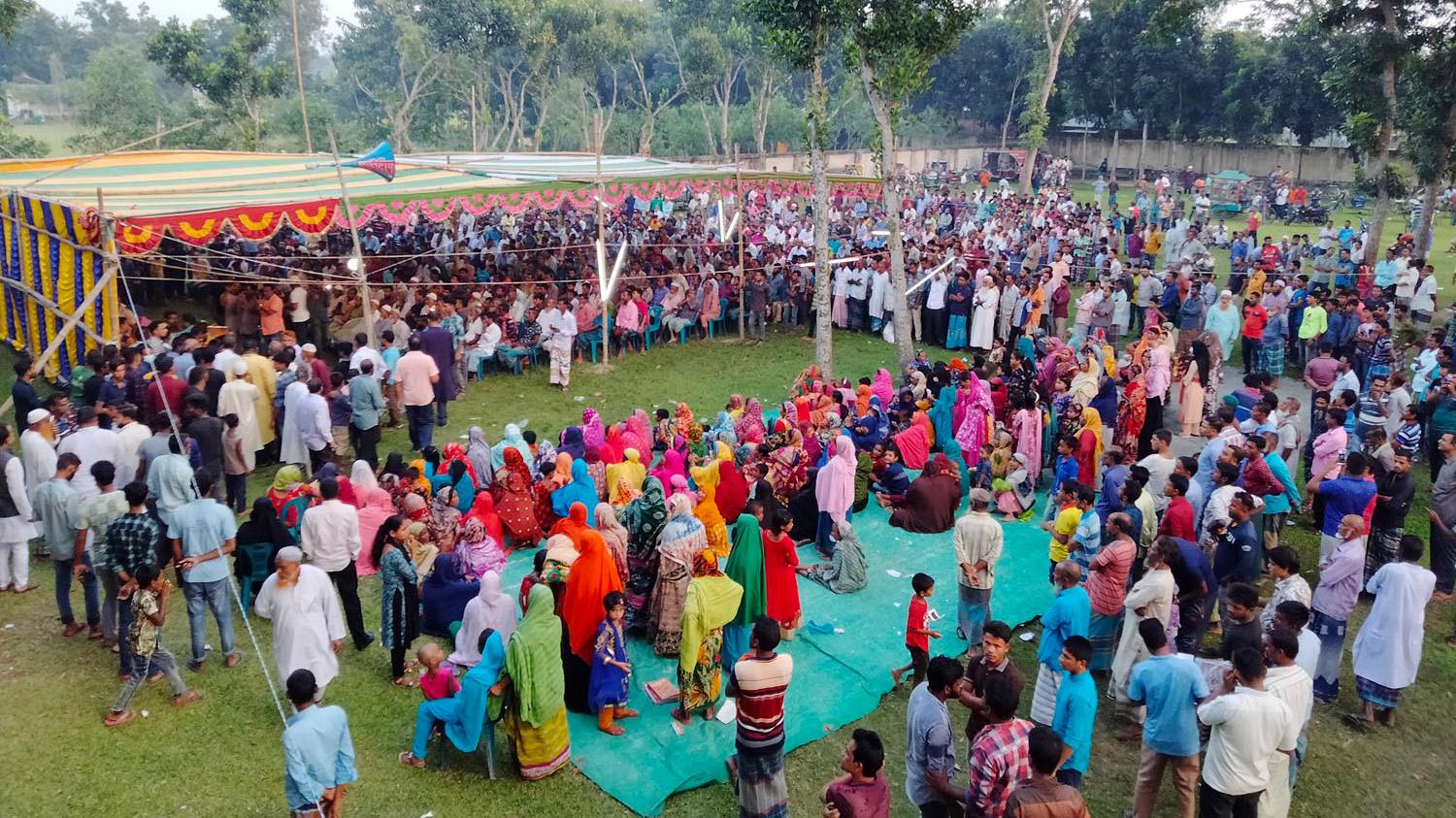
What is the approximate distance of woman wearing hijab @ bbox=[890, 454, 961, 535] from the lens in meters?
8.66

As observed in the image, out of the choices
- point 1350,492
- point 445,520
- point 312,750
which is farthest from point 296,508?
point 1350,492

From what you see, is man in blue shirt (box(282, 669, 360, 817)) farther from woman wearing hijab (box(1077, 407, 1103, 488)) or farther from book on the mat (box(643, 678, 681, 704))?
woman wearing hijab (box(1077, 407, 1103, 488))

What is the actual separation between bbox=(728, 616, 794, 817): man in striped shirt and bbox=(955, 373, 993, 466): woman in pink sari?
5746mm

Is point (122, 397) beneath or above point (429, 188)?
beneath

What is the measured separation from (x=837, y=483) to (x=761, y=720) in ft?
12.1

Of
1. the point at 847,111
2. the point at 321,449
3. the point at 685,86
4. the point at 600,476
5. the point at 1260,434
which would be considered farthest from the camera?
the point at 847,111

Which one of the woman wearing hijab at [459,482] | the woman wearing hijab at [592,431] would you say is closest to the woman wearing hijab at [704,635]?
the woman wearing hijab at [459,482]

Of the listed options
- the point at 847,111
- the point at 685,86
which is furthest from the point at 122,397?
the point at 847,111

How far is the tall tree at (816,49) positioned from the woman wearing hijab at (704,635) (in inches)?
298

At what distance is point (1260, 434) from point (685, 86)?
33739 mm

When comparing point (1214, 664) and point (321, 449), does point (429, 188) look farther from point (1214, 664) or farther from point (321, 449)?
point (1214, 664)

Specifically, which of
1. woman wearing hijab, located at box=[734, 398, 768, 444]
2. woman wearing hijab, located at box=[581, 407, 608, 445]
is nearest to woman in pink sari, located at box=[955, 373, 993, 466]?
woman wearing hijab, located at box=[734, 398, 768, 444]

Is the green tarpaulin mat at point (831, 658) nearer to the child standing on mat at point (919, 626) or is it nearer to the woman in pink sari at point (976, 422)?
the child standing on mat at point (919, 626)

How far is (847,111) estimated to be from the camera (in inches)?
1932
